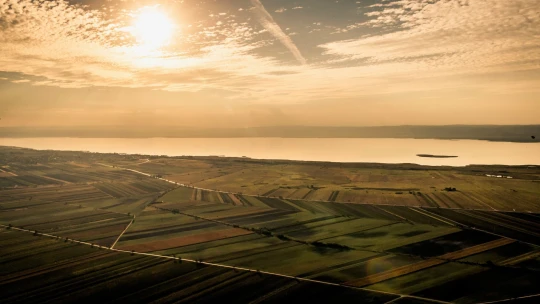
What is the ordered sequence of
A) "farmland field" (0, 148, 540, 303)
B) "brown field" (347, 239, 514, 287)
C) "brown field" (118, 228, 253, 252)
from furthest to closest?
1. "brown field" (118, 228, 253, 252)
2. "brown field" (347, 239, 514, 287)
3. "farmland field" (0, 148, 540, 303)

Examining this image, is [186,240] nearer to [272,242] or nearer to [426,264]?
[272,242]

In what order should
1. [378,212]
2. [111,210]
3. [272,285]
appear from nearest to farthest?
[272,285], [378,212], [111,210]

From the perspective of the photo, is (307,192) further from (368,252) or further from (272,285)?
(272,285)

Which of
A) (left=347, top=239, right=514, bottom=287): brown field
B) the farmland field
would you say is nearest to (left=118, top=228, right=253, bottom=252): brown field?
the farmland field

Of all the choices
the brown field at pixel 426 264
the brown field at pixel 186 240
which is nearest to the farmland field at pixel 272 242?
the brown field at pixel 426 264

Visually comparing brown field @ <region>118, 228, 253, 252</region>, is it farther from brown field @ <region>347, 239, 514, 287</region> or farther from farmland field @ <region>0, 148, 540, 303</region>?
brown field @ <region>347, 239, 514, 287</region>

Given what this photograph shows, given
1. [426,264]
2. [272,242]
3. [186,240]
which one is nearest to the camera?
[426,264]

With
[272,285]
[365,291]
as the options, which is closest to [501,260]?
[365,291]

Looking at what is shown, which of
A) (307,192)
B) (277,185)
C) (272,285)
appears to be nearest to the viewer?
(272,285)

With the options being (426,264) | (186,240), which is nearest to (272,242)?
(186,240)
